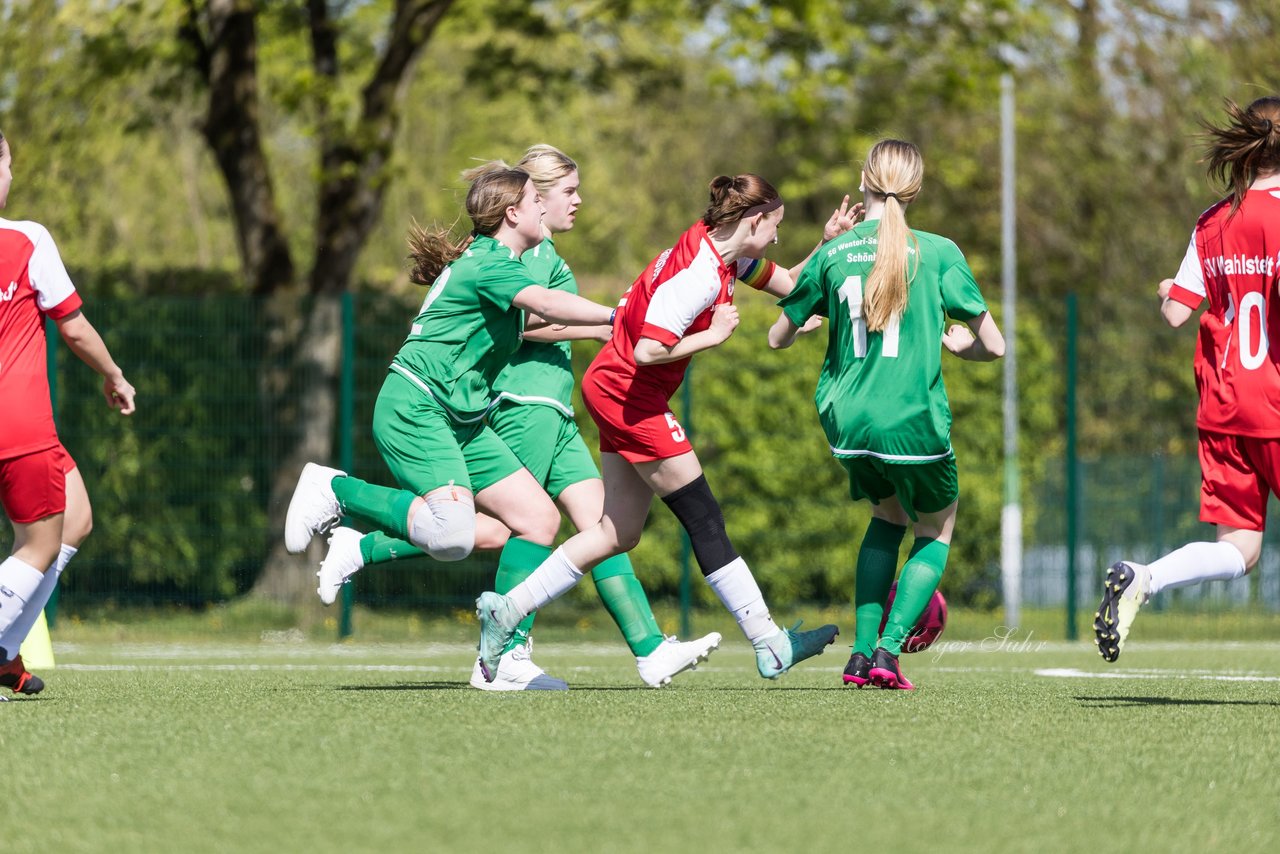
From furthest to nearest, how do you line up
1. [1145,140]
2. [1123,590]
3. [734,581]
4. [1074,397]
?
[1145,140] < [1074,397] < [734,581] < [1123,590]

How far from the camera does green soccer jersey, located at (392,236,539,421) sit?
6617mm

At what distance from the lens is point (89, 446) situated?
43.0 feet

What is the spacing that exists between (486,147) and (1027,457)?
57.4ft

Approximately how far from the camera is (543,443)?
23.7 feet

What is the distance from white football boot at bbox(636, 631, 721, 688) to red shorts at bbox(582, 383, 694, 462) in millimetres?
735

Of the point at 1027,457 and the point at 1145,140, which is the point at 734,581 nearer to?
the point at 1027,457

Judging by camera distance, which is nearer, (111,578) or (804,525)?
(111,578)

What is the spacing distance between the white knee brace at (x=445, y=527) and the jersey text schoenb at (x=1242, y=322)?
2.59 metres

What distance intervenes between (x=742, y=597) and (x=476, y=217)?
1.76 m

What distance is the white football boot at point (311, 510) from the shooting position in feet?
22.4

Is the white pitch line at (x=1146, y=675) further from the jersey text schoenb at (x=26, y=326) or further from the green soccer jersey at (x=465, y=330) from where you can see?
the jersey text schoenb at (x=26, y=326)

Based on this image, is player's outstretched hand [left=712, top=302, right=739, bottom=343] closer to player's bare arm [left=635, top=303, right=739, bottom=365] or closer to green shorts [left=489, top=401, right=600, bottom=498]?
player's bare arm [left=635, top=303, right=739, bottom=365]

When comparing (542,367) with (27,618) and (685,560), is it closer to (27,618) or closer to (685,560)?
(27,618)

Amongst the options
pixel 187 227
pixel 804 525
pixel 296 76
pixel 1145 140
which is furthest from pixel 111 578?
pixel 187 227
